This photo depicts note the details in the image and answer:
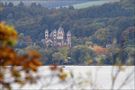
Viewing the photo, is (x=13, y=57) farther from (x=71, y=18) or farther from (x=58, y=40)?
(x=71, y=18)

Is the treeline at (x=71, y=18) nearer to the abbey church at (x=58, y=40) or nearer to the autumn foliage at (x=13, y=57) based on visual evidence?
the abbey church at (x=58, y=40)

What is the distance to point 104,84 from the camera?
9.66 ft

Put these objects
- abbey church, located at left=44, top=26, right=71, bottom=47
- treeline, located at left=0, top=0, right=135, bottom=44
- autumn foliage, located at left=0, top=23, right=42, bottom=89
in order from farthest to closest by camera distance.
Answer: treeline, located at left=0, top=0, right=135, bottom=44, abbey church, located at left=44, top=26, right=71, bottom=47, autumn foliage, located at left=0, top=23, right=42, bottom=89

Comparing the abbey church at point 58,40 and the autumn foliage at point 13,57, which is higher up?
the autumn foliage at point 13,57

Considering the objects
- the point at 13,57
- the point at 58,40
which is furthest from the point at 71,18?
the point at 13,57

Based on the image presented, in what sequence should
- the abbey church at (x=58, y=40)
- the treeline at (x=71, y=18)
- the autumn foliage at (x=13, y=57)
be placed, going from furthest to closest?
the treeline at (x=71, y=18) < the abbey church at (x=58, y=40) < the autumn foliage at (x=13, y=57)

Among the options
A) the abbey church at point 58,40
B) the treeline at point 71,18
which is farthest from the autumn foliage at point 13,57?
the treeline at point 71,18

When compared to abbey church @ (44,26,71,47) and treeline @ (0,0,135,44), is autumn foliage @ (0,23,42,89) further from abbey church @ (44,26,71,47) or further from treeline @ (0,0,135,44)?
treeline @ (0,0,135,44)

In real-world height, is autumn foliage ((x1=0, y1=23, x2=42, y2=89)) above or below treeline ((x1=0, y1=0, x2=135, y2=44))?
above

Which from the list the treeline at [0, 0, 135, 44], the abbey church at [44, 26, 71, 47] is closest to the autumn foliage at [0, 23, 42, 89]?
the abbey church at [44, 26, 71, 47]

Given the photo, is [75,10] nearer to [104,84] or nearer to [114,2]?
[114,2]

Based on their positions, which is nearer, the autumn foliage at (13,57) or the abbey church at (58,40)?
the autumn foliage at (13,57)

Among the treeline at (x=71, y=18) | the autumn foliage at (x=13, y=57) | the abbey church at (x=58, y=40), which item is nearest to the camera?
the autumn foliage at (x=13, y=57)

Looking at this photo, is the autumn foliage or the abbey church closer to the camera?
the autumn foliage
